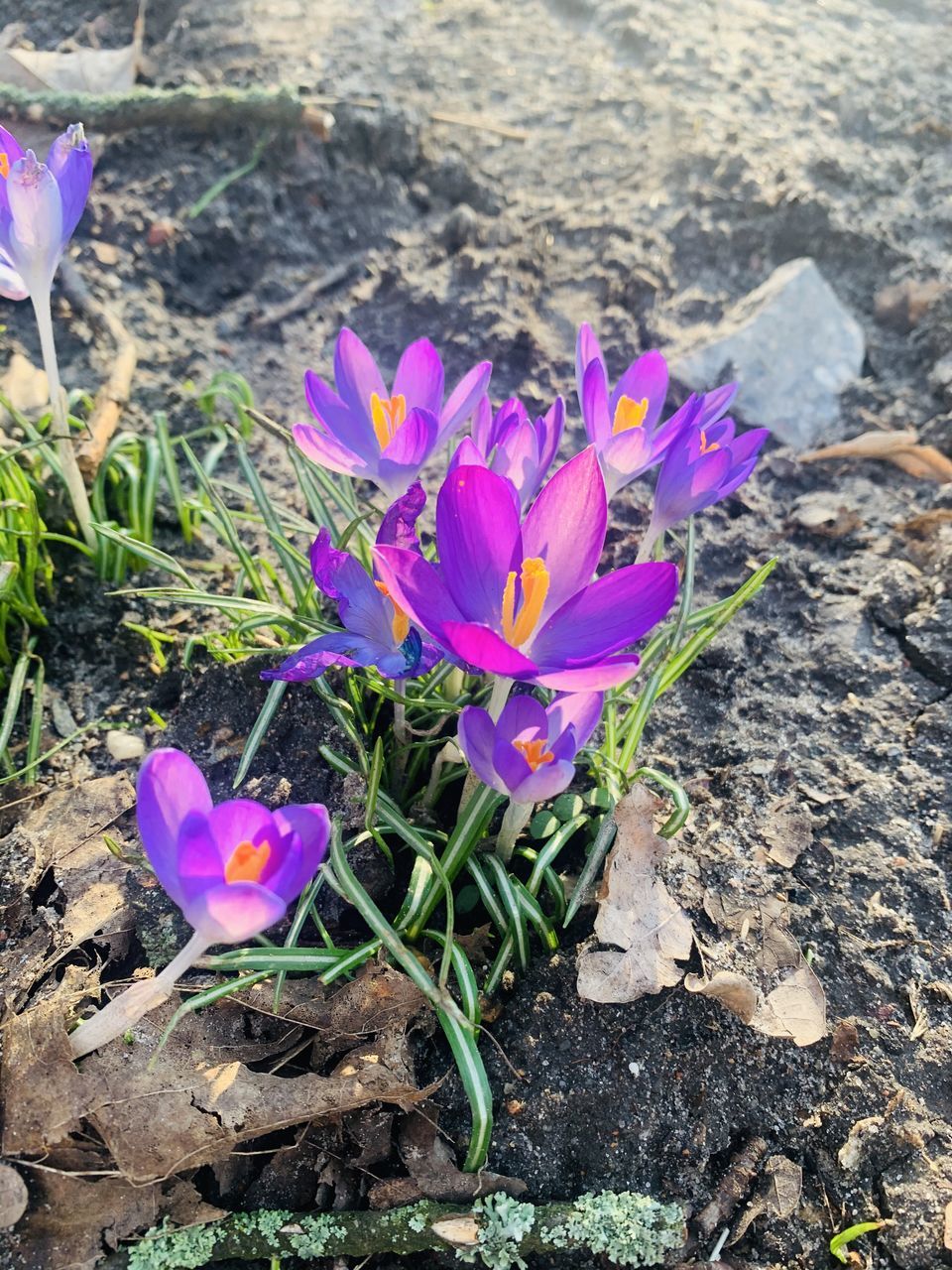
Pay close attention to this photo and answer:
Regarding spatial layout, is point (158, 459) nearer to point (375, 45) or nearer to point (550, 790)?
point (550, 790)

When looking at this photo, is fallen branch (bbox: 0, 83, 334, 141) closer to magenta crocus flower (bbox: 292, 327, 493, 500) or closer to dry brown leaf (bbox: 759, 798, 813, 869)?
magenta crocus flower (bbox: 292, 327, 493, 500)

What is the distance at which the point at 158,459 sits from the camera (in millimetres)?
2195

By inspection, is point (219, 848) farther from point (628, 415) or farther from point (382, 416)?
point (628, 415)

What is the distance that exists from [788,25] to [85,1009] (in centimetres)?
442

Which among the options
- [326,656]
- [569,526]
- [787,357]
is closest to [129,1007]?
[326,656]

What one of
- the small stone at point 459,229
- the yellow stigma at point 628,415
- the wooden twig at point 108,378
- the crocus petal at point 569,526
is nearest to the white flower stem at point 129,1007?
the crocus petal at point 569,526

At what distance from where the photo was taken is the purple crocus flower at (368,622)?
1.36 meters

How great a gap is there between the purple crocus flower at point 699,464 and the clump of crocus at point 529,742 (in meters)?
0.43

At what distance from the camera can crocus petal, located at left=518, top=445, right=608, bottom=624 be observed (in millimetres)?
1257

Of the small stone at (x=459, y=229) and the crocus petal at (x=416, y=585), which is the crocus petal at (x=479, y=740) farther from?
the small stone at (x=459, y=229)

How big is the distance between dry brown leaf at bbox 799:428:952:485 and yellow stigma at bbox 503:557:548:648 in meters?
1.67

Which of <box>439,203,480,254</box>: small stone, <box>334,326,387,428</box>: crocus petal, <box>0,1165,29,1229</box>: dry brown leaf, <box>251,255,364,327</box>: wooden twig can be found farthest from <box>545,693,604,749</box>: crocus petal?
<box>439,203,480,254</box>: small stone

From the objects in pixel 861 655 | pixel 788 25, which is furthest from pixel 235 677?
pixel 788 25

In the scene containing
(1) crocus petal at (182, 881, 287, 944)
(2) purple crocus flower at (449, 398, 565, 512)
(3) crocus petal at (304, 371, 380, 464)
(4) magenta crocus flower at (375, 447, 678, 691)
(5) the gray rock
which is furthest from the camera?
(5) the gray rock
